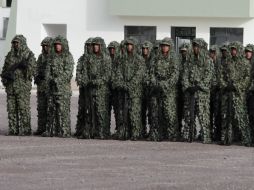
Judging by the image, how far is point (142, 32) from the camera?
4459 cm

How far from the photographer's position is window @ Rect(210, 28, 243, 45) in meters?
43.7

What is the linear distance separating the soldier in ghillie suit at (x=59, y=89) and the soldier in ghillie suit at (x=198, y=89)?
245cm

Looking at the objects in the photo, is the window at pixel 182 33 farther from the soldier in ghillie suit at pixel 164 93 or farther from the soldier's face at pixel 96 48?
the soldier in ghillie suit at pixel 164 93

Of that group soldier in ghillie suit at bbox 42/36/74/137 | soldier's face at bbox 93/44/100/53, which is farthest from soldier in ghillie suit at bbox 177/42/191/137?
soldier in ghillie suit at bbox 42/36/74/137

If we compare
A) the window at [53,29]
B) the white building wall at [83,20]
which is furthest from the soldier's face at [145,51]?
the window at [53,29]

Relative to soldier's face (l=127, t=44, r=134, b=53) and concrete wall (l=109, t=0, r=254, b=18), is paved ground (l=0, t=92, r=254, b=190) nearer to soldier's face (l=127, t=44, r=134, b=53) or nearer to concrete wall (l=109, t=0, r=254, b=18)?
soldier's face (l=127, t=44, r=134, b=53)

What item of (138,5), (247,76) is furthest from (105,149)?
(138,5)

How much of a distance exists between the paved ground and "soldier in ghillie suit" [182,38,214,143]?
1.74ft

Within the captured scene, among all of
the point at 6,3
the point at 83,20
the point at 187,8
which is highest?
the point at 6,3

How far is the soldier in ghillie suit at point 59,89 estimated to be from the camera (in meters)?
19.4

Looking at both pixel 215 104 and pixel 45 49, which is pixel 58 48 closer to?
pixel 45 49

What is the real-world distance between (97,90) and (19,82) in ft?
5.57

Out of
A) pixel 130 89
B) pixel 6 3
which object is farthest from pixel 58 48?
pixel 6 3

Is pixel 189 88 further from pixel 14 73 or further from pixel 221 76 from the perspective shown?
pixel 14 73
